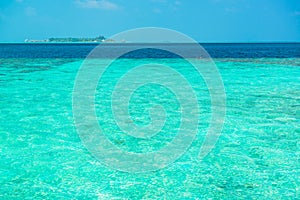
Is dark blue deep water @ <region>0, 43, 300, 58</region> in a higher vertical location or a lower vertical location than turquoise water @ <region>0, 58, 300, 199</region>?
higher

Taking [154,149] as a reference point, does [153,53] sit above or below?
above

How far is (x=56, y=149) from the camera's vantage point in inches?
231

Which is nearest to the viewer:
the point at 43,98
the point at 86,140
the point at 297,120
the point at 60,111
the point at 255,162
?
the point at 255,162

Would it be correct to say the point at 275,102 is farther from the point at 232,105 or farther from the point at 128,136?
the point at 128,136

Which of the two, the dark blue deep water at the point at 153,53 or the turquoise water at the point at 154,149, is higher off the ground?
the dark blue deep water at the point at 153,53

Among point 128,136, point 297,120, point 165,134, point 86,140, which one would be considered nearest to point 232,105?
point 297,120

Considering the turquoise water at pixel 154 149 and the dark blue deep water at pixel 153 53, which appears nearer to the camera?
the turquoise water at pixel 154 149

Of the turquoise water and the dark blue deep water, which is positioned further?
the dark blue deep water

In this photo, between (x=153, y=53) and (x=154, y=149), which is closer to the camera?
(x=154, y=149)

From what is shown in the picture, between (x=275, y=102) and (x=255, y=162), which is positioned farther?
(x=275, y=102)

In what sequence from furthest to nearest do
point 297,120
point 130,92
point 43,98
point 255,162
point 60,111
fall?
point 130,92, point 43,98, point 60,111, point 297,120, point 255,162

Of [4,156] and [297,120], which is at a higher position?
[297,120]

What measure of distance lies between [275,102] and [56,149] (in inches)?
267

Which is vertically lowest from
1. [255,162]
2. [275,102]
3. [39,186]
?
[39,186]
